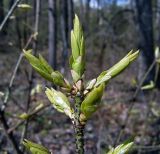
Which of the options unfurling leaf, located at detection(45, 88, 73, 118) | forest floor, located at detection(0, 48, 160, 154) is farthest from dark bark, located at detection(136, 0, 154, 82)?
unfurling leaf, located at detection(45, 88, 73, 118)

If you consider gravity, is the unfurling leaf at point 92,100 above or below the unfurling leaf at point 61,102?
above

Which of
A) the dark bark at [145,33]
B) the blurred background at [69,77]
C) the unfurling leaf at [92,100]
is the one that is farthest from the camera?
the dark bark at [145,33]

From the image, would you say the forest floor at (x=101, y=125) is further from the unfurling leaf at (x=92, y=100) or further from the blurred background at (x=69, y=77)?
the unfurling leaf at (x=92, y=100)

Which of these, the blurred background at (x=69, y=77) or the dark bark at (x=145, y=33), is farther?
the dark bark at (x=145, y=33)

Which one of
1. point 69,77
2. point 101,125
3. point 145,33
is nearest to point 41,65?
point 69,77

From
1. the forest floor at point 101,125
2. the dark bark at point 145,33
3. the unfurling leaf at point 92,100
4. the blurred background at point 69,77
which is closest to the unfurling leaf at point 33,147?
the unfurling leaf at point 92,100

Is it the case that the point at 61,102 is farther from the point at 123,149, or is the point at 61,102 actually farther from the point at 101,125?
the point at 101,125

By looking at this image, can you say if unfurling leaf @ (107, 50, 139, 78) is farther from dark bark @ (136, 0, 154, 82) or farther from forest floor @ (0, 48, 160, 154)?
dark bark @ (136, 0, 154, 82)

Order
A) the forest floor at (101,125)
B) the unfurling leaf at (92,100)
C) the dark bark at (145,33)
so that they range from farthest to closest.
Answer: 1. the dark bark at (145,33)
2. the forest floor at (101,125)
3. the unfurling leaf at (92,100)
